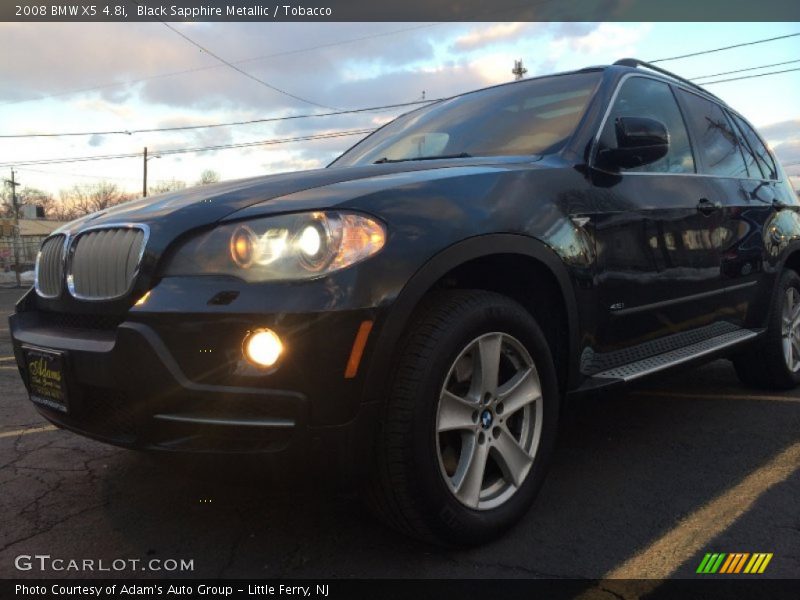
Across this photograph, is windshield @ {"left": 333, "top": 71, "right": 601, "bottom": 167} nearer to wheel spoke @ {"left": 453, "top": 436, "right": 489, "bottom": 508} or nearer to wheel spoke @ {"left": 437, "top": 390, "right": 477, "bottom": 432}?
wheel spoke @ {"left": 437, "top": 390, "right": 477, "bottom": 432}

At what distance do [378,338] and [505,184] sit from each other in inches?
34.8

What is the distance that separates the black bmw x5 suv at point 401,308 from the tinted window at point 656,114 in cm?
4

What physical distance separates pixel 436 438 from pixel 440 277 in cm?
53

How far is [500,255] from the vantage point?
2428 mm

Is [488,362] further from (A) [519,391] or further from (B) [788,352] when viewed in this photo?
(B) [788,352]

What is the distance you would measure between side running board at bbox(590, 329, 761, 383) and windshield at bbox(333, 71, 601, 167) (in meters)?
1.04

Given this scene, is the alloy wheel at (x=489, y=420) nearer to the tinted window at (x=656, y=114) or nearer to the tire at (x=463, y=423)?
the tire at (x=463, y=423)

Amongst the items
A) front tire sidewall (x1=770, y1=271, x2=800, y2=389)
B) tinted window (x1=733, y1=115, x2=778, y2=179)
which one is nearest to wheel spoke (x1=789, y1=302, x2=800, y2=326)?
front tire sidewall (x1=770, y1=271, x2=800, y2=389)

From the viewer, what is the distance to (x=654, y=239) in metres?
3.08

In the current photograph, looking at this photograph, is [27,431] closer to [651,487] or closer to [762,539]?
[651,487]

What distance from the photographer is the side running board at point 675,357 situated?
9.33ft

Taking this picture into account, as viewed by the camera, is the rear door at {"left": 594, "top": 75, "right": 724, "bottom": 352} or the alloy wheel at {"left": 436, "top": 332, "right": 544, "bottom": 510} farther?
the rear door at {"left": 594, "top": 75, "right": 724, "bottom": 352}

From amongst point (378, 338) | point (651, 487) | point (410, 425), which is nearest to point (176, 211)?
point (378, 338)

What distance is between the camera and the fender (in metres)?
1.98
